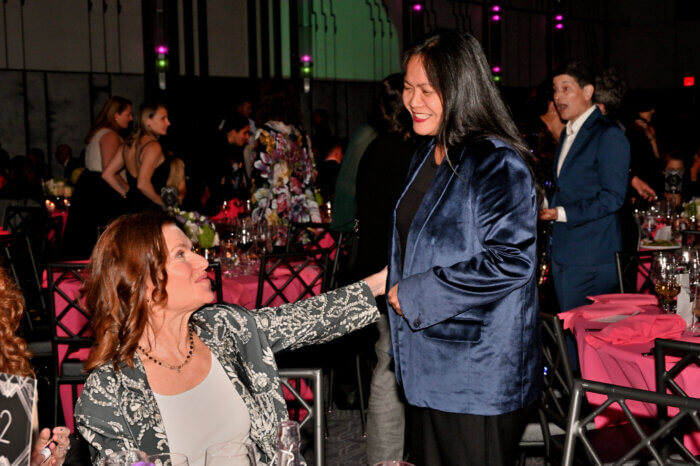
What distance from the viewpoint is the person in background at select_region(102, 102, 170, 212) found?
561cm

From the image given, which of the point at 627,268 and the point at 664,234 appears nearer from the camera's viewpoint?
the point at 627,268

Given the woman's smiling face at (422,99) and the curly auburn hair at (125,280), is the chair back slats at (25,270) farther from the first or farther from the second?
the woman's smiling face at (422,99)

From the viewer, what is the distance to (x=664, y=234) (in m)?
5.28

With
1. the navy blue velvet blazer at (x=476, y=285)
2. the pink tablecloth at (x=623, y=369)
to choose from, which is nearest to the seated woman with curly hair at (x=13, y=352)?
the navy blue velvet blazer at (x=476, y=285)

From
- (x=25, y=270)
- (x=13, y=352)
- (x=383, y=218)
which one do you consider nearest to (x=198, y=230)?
(x=383, y=218)

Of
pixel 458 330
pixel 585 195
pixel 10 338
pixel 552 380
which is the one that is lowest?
pixel 552 380

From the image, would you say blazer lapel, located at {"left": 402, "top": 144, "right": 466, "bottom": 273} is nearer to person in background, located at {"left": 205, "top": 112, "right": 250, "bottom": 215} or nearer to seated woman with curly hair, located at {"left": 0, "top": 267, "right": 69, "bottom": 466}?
seated woman with curly hair, located at {"left": 0, "top": 267, "right": 69, "bottom": 466}

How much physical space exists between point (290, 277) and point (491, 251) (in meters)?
2.05

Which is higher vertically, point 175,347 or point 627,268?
point 175,347

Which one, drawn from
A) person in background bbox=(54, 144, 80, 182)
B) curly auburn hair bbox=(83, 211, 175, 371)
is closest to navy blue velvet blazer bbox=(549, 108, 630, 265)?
curly auburn hair bbox=(83, 211, 175, 371)

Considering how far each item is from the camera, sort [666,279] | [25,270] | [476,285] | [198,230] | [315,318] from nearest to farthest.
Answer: [476,285] → [315,318] → [666,279] → [198,230] → [25,270]

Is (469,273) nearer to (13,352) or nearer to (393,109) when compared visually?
(13,352)

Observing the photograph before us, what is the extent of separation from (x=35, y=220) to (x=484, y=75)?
531 centimetres

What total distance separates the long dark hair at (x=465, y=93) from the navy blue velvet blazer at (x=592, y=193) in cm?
195
